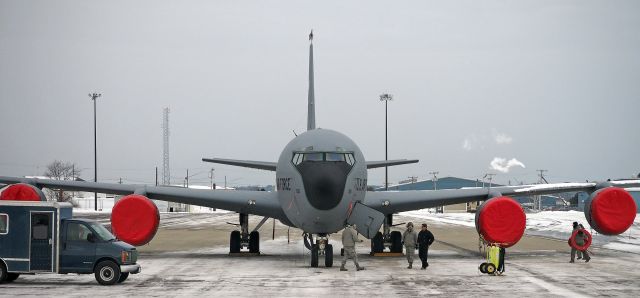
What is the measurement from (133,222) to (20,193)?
5.16 meters

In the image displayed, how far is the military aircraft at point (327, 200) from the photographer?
88.4ft

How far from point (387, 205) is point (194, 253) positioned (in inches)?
339

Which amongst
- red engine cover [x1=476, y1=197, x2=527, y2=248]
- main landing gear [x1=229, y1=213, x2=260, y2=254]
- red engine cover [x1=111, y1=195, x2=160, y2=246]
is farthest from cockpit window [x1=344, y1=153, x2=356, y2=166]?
main landing gear [x1=229, y1=213, x2=260, y2=254]

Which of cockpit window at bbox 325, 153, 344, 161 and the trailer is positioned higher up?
cockpit window at bbox 325, 153, 344, 161

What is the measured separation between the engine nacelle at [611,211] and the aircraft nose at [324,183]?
35.9 ft

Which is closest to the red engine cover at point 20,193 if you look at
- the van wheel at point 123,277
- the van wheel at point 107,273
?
the van wheel at point 123,277

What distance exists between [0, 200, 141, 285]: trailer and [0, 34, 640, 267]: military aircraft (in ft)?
20.6

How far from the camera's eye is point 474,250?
36969mm

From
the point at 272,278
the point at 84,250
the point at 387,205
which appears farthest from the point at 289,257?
the point at 84,250

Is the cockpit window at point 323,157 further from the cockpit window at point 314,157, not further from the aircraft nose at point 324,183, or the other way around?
the aircraft nose at point 324,183

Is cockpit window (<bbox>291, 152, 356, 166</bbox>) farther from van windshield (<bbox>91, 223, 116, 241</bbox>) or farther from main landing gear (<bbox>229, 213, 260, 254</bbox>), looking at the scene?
van windshield (<bbox>91, 223, 116, 241</bbox>)

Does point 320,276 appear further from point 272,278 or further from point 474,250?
point 474,250

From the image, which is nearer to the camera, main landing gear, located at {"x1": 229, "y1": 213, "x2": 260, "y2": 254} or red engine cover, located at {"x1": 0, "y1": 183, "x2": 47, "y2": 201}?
red engine cover, located at {"x1": 0, "y1": 183, "x2": 47, "y2": 201}

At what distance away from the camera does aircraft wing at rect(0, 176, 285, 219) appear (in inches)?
1217
